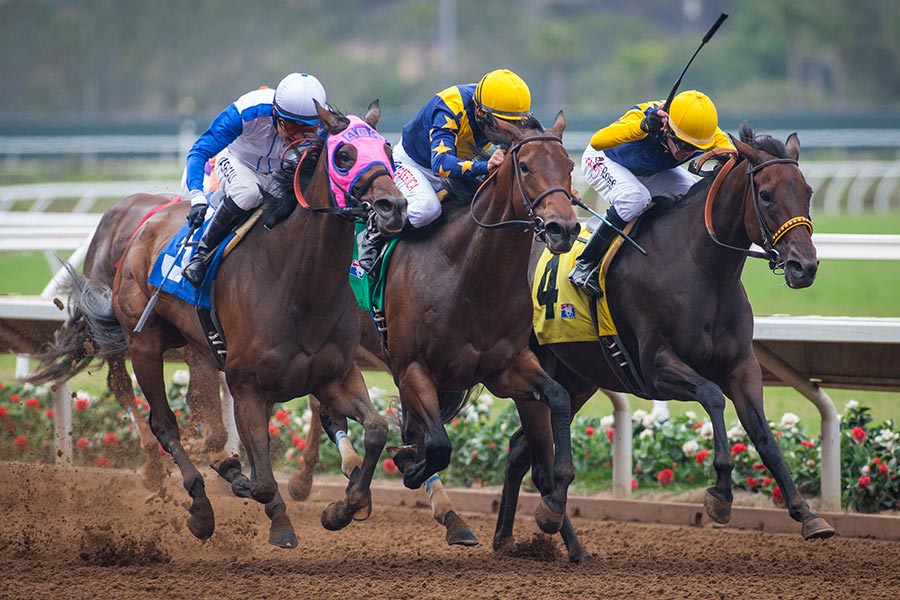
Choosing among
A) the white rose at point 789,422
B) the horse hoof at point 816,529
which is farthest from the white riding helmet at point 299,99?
the white rose at point 789,422

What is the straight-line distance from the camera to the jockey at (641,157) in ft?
18.3

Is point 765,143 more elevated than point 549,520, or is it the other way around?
point 765,143

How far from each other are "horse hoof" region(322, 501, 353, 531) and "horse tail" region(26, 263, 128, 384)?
6.02 ft

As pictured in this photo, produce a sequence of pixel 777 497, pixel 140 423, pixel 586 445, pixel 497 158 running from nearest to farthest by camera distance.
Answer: pixel 497 158
pixel 777 497
pixel 140 423
pixel 586 445

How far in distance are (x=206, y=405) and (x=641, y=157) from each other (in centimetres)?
253

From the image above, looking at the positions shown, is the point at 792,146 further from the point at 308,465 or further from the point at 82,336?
the point at 82,336

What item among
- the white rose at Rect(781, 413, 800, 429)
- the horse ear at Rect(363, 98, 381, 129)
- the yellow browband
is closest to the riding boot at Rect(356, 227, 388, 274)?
the horse ear at Rect(363, 98, 381, 129)

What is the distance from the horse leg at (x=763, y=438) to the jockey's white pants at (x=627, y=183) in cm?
87

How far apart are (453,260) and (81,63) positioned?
4432 centimetres

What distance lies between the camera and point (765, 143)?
530 cm

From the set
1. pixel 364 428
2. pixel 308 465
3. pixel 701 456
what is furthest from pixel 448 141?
pixel 701 456

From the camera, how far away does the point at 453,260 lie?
5.25 m

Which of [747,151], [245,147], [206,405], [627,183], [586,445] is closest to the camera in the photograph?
[747,151]

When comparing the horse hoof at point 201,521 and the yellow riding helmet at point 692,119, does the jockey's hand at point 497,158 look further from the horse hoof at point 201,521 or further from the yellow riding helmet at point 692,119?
the horse hoof at point 201,521
